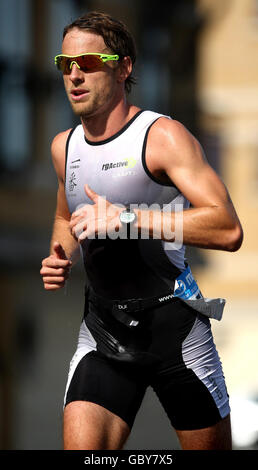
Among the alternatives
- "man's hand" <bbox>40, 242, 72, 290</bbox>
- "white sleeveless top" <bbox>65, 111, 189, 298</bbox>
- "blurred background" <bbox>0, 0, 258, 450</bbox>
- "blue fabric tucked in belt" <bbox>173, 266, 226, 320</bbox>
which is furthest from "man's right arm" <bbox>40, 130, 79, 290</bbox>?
"blurred background" <bbox>0, 0, 258, 450</bbox>

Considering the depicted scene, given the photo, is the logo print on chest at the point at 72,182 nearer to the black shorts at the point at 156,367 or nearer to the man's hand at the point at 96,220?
the man's hand at the point at 96,220

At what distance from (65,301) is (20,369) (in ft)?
6.00

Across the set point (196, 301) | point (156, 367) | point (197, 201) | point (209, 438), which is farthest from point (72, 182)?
point (209, 438)

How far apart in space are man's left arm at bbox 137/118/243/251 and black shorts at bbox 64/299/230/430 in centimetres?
54

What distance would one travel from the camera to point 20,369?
1625 cm

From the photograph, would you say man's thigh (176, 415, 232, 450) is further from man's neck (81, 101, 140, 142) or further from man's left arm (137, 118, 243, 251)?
man's neck (81, 101, 140, 142)

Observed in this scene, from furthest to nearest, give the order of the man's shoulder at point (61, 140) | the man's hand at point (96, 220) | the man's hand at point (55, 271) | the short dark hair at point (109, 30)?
the man's shoulder at point (61, 140)
the short dark hair at point (109, 30)
the man's hand at point (55, 271)
the man's hand at point (96, 220)

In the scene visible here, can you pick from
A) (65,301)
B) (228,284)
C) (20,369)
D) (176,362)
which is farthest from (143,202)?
(228,284)

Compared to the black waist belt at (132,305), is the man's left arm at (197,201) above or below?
above

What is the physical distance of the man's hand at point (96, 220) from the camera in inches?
170

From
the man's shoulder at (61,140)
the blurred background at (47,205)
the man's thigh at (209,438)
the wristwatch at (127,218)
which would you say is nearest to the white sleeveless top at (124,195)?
the man's shoulder at (61,140)

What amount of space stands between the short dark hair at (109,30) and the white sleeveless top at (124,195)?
1.10 feet

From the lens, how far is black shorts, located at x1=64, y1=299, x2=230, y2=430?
15.7 feet
